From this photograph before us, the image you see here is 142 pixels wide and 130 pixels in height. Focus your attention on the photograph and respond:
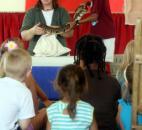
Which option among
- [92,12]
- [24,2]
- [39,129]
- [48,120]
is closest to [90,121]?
[48,120]

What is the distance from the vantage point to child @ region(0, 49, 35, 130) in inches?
72.7

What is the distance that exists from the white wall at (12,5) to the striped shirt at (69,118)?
4334mm

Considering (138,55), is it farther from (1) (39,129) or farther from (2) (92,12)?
Result: (2) (92,12)

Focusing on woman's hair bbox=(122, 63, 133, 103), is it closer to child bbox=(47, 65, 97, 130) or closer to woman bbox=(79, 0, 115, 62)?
child bbox=(47, 65, 97, 130)

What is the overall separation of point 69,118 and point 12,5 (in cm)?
451

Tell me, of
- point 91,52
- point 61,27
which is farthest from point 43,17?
point 91,52

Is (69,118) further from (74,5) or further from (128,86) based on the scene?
(74,5)

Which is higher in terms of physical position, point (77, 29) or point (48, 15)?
point (48, 15)

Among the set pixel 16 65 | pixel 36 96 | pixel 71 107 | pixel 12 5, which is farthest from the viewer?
pixel 12 5

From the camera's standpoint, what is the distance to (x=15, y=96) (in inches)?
72.5

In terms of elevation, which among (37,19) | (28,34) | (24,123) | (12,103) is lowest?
(24,123)

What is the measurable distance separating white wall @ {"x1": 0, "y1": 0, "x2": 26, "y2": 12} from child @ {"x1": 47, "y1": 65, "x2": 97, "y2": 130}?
4.31 metres

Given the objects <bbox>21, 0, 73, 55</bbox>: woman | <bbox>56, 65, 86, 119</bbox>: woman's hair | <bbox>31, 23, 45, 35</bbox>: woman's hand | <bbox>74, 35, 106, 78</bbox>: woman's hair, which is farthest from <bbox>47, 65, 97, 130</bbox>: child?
<bbox>21, 0, 73, 55</bbox>: woman

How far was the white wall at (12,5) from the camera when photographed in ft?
19.6
